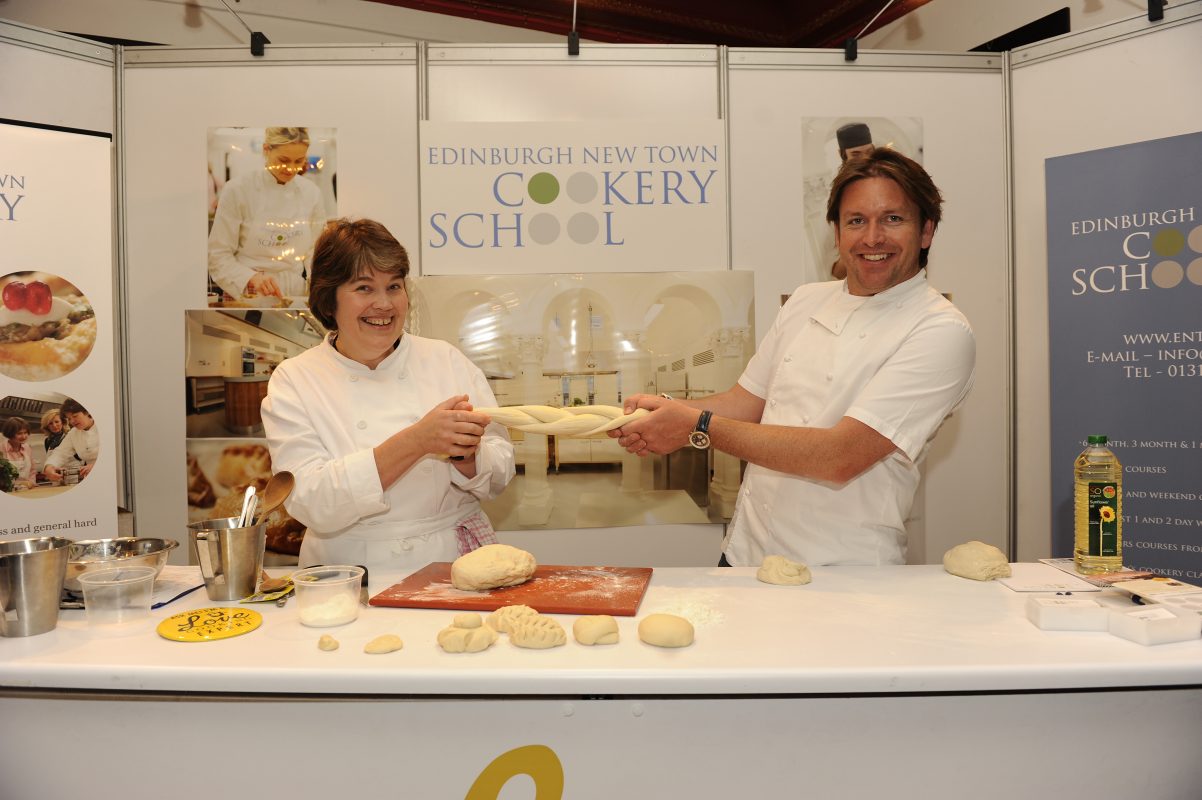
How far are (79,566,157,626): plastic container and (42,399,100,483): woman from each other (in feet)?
5.52

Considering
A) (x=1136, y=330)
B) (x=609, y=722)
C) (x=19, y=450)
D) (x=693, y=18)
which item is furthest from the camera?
(x=693, y=18)

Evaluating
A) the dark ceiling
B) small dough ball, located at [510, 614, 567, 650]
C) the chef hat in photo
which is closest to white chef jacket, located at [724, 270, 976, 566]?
small dough ball, located at [510, 614, 567, 650]

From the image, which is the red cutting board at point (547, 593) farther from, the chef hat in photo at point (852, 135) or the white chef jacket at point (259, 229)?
the chef hat in photo at point (852, 135)

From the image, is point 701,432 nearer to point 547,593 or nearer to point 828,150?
point 547,593

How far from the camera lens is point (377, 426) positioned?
2301mm

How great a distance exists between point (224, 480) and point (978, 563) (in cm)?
316

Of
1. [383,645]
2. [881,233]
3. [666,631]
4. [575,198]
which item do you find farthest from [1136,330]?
[383,645]

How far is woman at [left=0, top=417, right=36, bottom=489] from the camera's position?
2.86 metres

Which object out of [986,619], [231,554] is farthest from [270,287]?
[986,619]

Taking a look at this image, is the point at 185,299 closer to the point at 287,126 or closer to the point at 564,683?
the point at 287,126

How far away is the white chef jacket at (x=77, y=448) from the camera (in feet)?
9.64

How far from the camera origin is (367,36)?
473 cm

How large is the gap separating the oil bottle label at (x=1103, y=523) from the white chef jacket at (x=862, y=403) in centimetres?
42

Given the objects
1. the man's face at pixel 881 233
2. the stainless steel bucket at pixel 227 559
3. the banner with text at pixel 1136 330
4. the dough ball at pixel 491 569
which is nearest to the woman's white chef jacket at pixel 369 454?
the stainless steel bucket at pixel 227 559
